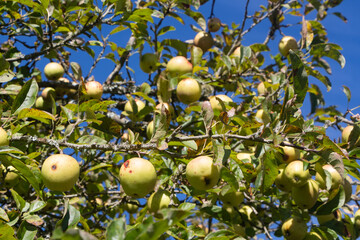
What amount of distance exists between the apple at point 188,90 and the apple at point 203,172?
946 mm

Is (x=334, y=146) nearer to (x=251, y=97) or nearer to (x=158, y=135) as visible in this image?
(x=158, y=135)

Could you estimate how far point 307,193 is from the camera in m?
2.22

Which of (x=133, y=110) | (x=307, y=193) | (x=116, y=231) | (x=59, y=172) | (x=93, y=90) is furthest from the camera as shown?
(x=133, y=110)

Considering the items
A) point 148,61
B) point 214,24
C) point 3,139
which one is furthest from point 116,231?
point 214,24

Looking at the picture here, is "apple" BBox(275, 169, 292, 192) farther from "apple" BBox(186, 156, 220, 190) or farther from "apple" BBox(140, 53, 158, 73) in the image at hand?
"apple" BBox(140, 53, 158, 73)

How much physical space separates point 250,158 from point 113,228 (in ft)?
4.25

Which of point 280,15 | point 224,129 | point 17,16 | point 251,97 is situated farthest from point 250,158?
point 280,15

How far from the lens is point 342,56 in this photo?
9.01 ft

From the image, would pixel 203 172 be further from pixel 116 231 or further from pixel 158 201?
pixel 116 231

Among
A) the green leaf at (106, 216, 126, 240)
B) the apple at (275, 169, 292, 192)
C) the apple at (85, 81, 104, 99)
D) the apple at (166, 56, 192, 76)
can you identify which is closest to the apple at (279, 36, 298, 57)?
the apple at (166, 56, 192, 76)

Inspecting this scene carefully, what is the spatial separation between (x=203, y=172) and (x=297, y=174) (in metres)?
0.63

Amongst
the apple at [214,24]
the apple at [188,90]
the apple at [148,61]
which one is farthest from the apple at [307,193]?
the apple at [214,24]

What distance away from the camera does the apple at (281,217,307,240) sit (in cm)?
243

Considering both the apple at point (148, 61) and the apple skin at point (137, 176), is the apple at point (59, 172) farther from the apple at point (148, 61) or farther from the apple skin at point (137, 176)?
the apple at point (148, 61)
